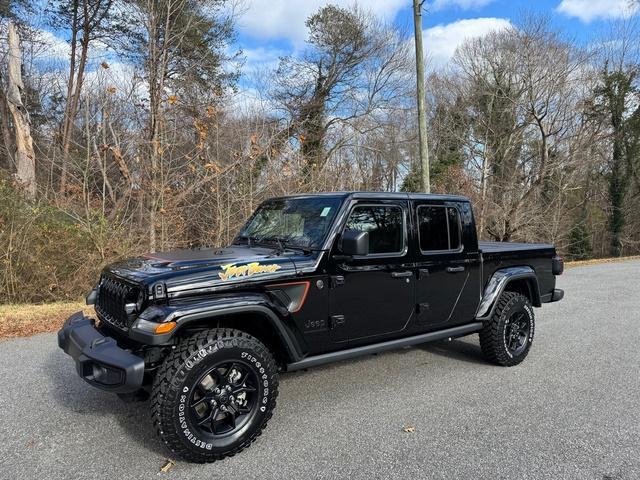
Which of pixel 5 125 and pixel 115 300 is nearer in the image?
pixel 115 300

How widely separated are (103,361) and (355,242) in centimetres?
194

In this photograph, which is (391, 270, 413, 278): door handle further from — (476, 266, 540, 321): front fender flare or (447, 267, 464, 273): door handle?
(476, 266, 540, 321): front fender flare

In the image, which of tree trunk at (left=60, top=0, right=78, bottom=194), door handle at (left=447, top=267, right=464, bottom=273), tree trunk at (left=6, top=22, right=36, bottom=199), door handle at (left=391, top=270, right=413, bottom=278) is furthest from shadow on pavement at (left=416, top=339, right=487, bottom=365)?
tree trunk at (left=6, top=22, right=36, bottom=199)

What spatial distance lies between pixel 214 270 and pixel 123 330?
0.79 meters

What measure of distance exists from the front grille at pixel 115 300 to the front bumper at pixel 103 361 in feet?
0.45

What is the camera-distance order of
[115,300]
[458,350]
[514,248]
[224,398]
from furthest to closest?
[458,350] < [514,248] < [115,300] < [224,398]

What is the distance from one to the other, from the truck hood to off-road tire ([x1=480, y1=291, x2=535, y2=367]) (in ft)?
8.23

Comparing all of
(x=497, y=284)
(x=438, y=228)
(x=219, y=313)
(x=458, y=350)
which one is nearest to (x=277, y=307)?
(x=219, y=313)

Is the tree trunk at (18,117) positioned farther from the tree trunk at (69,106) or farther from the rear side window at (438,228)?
the rear side window at (438,228)

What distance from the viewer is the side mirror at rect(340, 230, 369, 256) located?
3.50m

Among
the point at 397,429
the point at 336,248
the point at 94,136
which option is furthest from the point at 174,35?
the point at 397,429

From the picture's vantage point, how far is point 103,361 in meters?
2.96

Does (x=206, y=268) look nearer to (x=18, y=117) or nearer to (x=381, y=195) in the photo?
(x=381, y=195)

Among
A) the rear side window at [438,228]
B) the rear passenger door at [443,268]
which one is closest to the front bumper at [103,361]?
the rear passenger door at [443,268]
